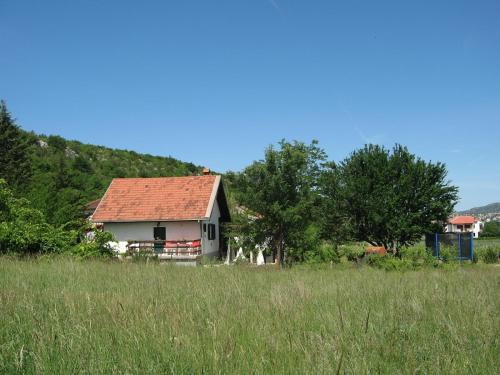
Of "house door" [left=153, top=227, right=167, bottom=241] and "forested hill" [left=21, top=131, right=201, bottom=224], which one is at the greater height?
"forested hill" [left=21, top=131, right=201, bottom=224]

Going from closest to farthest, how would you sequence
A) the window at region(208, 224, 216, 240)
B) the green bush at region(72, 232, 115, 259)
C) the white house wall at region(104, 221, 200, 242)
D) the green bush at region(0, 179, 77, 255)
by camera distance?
1. the green bush at region(0, 179, 77, 255)
2. the green bush at region(72, 232, 115, 259)
3. the white house wall at region(104, 221, 200, 242)
4. the window at region(208, 224, 216, 240)

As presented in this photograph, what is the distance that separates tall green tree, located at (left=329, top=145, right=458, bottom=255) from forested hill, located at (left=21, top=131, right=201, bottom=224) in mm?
23325

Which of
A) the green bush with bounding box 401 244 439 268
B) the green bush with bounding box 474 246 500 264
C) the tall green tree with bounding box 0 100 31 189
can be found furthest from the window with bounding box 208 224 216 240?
the tall green tree with bounding box 0 100 31 189

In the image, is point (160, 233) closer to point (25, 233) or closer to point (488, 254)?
point (25, 233)

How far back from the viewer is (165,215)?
28.7m

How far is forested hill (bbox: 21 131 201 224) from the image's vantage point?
4362cm

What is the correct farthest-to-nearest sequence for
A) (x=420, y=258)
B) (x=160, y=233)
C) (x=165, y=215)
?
(x=160, y=233), (x=165, y=215), (x=420, y=258)

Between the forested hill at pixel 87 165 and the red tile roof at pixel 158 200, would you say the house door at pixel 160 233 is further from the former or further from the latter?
the forested hill at pixel 87 165

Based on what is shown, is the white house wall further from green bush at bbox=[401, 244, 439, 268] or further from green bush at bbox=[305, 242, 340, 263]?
green bush at bbox=[401, 244, 439, 268]

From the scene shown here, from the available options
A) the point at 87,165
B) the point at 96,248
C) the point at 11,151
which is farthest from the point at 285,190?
the point at 87,165

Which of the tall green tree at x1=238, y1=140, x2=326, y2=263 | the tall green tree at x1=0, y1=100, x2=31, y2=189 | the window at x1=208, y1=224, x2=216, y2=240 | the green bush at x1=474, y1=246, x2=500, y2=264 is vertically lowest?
the green bush at x1=474, y1=246, x2=500, y2=264

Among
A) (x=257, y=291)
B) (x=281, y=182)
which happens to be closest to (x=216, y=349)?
(x=257, y=291)

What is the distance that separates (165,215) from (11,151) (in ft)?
69.7

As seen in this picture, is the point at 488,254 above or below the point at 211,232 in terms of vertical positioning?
below
